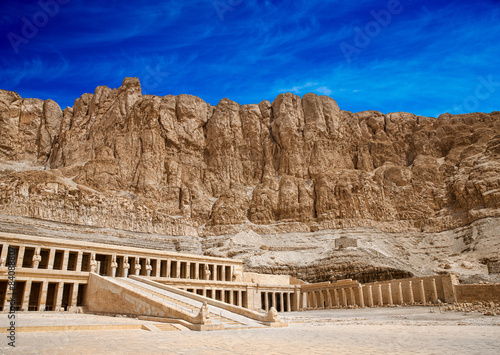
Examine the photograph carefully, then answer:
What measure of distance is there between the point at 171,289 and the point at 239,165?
70253 mm

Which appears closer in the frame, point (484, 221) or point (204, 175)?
point (484, 221)

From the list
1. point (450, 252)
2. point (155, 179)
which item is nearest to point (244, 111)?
point (155, 179)

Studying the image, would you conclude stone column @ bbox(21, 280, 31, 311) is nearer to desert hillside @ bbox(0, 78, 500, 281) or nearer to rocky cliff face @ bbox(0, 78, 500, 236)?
desert hillside @ bbox(0, 78, 500, 281)

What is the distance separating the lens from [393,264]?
58750mm

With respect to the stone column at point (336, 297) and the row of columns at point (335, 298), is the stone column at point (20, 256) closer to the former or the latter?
the row of columns at point (335, 298)

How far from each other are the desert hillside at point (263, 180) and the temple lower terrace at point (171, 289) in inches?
350

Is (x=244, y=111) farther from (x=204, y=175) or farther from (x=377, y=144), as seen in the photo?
(x=377, y=144)

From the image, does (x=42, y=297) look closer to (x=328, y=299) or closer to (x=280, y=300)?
(x=280, y=300)

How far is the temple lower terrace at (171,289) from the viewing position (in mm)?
23125

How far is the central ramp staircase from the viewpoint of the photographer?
19.8 m

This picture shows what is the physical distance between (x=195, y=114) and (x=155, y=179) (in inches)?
851

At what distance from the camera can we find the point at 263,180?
94000mm

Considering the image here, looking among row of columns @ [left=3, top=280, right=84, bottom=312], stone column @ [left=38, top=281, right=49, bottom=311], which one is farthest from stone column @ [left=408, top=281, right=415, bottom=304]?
stone column @ [left=38, top=281, right=49, bottom=311]

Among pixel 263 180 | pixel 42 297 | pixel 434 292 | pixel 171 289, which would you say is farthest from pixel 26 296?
pixel 263 180
